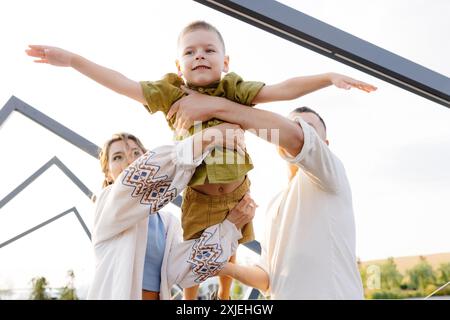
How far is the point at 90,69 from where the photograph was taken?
207 cm

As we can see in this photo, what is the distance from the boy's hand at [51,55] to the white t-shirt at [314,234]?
93 centimetres

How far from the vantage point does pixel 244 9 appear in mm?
2336

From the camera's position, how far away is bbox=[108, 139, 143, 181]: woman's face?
2.46m

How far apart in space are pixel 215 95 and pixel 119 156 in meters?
0.57

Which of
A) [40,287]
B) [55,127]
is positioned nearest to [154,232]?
[55,127]

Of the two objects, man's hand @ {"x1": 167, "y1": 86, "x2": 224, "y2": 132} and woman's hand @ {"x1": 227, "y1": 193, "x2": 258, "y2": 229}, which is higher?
man's hand @ {"x1": 167, "y1": 86, "x2": 224, "y2": 132}

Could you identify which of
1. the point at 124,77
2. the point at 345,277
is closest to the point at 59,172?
the point at 124,77

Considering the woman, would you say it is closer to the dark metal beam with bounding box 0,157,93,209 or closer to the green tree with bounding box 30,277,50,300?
the dark metal beam with bounding box 0,157,93,209

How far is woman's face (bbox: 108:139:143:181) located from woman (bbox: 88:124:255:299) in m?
0.25

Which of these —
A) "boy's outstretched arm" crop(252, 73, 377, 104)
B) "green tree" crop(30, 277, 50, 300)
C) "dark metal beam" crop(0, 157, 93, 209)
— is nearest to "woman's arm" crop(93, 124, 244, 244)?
"boy's outstretched arm" crop(252, 73, 377, 104)

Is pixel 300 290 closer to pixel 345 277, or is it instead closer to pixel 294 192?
pixel 345 277

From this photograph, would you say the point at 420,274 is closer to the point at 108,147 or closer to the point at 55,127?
the point at 55,127

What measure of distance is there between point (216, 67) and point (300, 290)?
3.16 ft

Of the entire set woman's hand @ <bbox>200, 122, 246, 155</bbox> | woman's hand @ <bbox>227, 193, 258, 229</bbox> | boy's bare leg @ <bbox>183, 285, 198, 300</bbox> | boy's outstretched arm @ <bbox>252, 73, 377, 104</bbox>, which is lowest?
boy's bare leg @ <bbox>183, 285, 198, 300</bbox>
